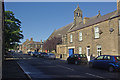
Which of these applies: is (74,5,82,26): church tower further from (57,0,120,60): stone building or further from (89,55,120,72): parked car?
(89,55,120,72): parked car

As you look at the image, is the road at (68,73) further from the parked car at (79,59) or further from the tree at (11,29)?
the tree at (11,29)

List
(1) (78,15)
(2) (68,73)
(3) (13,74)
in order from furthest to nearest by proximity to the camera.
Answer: (1) (78,15) → (2) (68,73) → (3) (13,74)

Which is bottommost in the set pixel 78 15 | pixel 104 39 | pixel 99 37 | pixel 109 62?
pixel 109 62

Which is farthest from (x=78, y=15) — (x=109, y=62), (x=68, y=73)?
(x=68, y=73)

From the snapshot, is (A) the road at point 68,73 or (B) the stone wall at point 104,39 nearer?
(A) the road at point 68,73

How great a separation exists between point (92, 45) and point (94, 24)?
377 centimetres

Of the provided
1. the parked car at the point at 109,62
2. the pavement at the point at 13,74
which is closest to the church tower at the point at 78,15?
the parked car at the point at 109,62

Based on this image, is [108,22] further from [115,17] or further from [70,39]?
[70,39]

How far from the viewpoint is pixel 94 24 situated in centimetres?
2489

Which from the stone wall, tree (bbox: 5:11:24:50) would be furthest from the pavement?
tree (bbox: 5:11:24:50)

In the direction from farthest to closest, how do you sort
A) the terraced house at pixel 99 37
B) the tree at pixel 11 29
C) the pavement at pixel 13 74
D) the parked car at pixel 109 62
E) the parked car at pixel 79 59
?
the tree at pixel 11 29
the terraced house at pixel 99 37
the parked car at pixel 79 59
the parked car at pixel 109 62
the pavement at pixel 13 74

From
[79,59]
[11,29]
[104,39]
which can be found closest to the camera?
[79,59]

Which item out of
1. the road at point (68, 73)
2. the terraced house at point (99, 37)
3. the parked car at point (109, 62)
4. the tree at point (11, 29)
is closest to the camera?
the road at point (68, 73)

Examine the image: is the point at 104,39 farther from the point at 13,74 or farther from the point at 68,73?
the point at 13,74
